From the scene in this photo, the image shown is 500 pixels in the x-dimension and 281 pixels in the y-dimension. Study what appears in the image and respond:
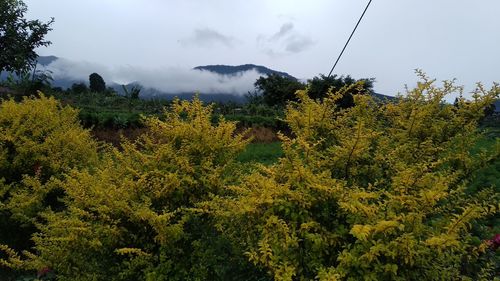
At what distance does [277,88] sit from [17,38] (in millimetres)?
19156

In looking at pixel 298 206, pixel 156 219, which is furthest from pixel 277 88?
pixel 298 206

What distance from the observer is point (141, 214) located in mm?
3166

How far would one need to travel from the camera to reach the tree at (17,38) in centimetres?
2023

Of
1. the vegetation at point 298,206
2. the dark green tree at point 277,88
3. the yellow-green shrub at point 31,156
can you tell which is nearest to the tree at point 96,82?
the dark green tree at point 277,88

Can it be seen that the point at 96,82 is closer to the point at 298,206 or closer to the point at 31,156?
the point at 31,156

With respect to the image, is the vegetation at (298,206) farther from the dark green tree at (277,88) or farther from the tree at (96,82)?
the tree at (96,82)

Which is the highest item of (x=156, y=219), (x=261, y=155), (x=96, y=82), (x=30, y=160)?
(x=96, y=82)

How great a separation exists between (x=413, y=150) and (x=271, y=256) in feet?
6.82

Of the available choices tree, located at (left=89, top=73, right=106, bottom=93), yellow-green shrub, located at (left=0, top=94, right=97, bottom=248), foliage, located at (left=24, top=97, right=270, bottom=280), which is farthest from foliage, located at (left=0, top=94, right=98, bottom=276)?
tree, located at (left=89, top=73, right=106, bottom=93)

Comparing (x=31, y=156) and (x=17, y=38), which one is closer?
(x=31, y=156)

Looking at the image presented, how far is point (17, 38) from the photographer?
20.8 meters

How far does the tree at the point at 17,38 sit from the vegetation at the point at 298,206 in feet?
57.8

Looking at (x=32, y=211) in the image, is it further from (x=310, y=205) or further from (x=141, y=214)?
(x=310, y=205)

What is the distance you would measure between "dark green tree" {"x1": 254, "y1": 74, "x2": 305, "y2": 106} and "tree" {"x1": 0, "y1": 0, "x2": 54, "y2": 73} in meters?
16.8
